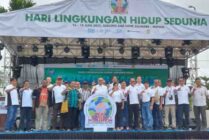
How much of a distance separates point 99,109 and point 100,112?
84 millimetres

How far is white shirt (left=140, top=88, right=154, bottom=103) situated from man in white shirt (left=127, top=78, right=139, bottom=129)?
6.9 inches

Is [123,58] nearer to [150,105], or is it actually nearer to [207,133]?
[150,105]

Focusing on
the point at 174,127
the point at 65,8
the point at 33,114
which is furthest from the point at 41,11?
the point at 174,127

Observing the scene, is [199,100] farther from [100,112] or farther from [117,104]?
[100,112]

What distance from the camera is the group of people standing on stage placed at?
1200 cm

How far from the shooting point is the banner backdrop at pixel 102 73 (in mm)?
18016

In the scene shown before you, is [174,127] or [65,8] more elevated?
[65,8]

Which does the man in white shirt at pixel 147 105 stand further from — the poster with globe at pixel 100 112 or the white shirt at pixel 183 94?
the poster with globe at pixel 100 112

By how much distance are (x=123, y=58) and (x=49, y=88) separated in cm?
695

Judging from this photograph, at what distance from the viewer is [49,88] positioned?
12.1 m

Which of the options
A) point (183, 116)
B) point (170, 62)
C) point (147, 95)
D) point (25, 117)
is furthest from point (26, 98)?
point (170, 62)

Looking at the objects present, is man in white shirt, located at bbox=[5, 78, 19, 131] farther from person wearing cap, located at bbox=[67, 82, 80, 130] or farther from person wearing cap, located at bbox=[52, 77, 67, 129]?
person wearing cap, located at bbox=[67, 82, 80, 130]

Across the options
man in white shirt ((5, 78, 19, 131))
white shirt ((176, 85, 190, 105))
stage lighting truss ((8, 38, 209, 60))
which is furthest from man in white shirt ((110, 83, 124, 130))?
stage lighting truss ((8, 38, 209, 60))

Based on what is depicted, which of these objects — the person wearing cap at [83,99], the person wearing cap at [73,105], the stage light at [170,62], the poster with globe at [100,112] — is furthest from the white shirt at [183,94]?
the stage light at [170,62]
